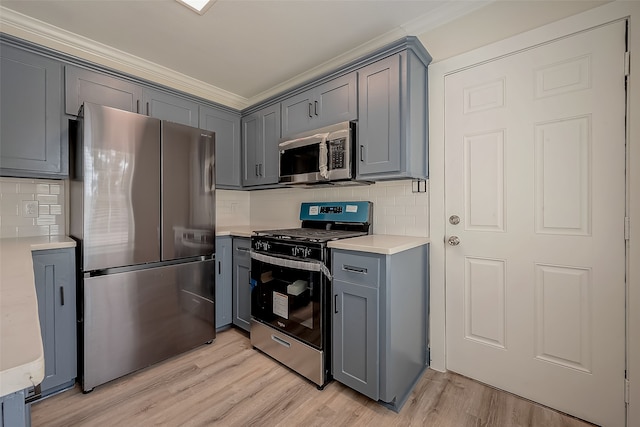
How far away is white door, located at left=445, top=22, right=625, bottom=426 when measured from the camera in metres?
1.45

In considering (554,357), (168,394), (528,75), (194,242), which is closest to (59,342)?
(168,394)

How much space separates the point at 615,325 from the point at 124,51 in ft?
13.0

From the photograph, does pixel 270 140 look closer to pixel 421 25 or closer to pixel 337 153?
pixel 337 153

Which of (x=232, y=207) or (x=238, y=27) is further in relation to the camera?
(x=232, y=207)

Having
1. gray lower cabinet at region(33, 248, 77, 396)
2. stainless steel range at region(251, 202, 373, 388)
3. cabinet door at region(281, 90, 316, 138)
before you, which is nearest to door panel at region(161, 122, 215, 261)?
stainless steel range at region(251, 202, 373, 388)

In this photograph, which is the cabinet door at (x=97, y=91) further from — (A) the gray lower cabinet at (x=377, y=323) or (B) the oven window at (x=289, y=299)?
(A) the gray lower cabinet at (x=377, y=323)

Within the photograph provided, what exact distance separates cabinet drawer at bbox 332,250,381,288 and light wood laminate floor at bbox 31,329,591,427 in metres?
0.77

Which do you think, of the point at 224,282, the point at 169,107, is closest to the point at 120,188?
the point at 169,107

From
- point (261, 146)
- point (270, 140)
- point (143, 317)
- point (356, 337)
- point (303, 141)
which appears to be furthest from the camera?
point (261, 146)

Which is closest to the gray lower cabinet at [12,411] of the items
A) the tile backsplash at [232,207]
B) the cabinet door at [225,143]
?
the cabinet door at [225,143]

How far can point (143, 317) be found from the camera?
1.98 meters

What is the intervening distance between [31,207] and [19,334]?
221cm

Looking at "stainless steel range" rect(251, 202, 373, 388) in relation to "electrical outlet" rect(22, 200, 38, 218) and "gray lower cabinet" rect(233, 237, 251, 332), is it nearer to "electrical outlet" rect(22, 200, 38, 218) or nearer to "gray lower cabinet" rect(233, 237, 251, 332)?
"gray lower cabinet" rect(233, 237, 251, 332)

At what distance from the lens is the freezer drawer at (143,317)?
5.88 ft
